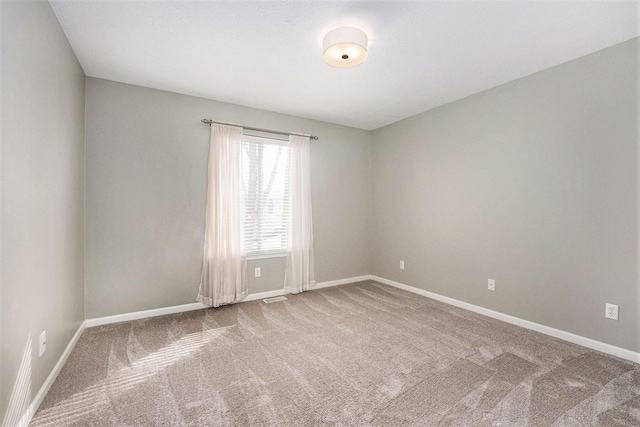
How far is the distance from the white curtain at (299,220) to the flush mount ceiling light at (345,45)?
6.34ft

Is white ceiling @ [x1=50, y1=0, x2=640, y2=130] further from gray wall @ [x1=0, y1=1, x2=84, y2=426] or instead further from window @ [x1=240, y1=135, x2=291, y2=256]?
window @ [x1=240, y1=135, x2=291, y2=256]

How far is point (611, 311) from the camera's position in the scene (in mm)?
2455

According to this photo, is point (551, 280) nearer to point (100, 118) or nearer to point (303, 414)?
point (303, 414)

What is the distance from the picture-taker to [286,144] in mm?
4199

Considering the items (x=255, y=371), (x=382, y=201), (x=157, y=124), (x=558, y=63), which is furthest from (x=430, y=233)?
(x=157, y=124)

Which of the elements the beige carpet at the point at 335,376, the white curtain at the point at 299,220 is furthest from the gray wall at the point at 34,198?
the white curtain at the point at 299,220

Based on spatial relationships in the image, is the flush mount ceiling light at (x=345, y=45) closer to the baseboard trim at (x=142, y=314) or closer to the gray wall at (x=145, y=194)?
the gray wall at (x=145, y=194)

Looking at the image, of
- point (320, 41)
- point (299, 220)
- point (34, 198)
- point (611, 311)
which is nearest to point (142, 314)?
point (34, 198)

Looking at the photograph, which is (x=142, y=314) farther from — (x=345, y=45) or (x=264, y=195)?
(x=345, y=45)

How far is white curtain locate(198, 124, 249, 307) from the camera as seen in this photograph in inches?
140

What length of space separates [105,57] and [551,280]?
4.61 m

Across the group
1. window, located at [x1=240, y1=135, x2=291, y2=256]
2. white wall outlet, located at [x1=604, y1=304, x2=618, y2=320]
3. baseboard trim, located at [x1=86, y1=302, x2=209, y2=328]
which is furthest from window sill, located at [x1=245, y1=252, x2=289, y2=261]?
white wall outlet, located at [x1=604, y1=304, x2=618, y2=320]

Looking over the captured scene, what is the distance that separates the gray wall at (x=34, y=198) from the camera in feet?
4.74

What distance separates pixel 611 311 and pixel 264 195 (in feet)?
12.1
